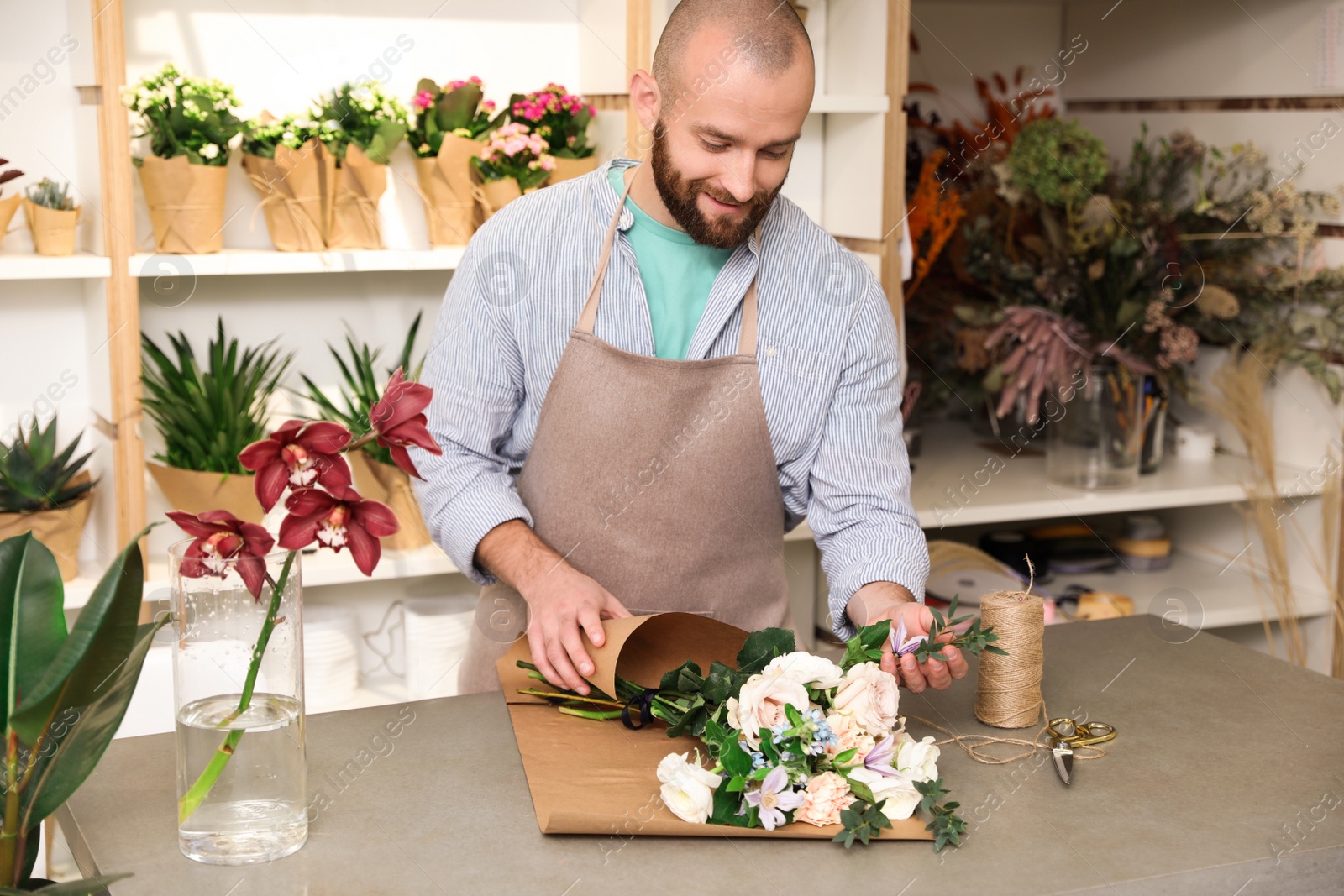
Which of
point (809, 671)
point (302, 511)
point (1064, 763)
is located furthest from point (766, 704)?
point (302, 511)

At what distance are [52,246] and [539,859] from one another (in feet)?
4.97

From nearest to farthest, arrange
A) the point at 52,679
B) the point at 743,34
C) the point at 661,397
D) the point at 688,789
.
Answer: the point at 52,679
the point at 688,789
the point at 743,34
the point at 661,397

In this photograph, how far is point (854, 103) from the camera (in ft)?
7.68

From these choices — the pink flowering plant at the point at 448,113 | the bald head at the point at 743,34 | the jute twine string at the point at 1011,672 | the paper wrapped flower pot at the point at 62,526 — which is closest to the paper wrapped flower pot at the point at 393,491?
the paper wrapped flower pot at the point at 62,526

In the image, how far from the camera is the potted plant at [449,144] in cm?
219

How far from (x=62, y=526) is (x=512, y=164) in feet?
3.08

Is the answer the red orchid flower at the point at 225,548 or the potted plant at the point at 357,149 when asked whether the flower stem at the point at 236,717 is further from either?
the potted plant at the point at 357,149

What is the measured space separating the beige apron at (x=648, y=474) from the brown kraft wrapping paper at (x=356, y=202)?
656 millimetres

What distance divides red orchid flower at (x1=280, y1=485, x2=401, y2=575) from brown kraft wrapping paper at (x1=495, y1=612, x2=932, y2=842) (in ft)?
0.89

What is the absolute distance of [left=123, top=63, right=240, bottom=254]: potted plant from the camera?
2.03m

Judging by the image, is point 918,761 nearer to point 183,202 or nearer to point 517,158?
point 517,158

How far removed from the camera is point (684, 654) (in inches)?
49.7

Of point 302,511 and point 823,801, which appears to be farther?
point 823,801

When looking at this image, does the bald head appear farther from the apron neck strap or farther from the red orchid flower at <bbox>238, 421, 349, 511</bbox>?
the red orchid flower at <bbox>238, 421, 349, 511</bbox>
